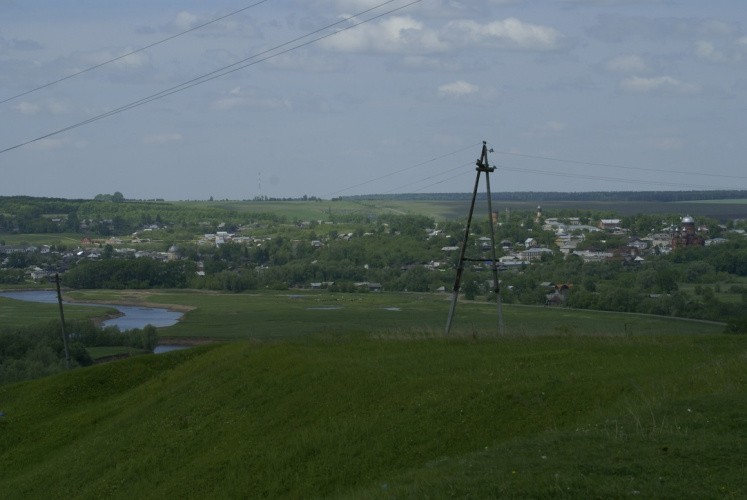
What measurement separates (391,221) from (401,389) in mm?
71330

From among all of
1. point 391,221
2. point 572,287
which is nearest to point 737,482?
point 572,287

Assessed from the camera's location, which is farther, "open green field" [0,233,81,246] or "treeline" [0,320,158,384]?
"open green field" [0,233,81,246]

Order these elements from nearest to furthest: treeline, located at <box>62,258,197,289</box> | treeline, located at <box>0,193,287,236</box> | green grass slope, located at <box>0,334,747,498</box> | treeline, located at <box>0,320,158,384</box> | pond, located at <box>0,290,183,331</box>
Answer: green grass slope, located at <box>0,334,747,498</box> → treeline, located at <box>0,320,158,384</box> → pond, located at <box>0,290,183,331</box> → treeline, located at <box>62,258,197,289</box> → treeline, located at <box>0,193,287,236</box>

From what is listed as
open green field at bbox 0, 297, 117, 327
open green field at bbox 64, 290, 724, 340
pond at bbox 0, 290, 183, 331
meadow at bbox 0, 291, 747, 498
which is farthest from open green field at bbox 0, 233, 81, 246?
meadow at bbox 0, 291, 747, 498

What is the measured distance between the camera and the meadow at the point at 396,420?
9.91m

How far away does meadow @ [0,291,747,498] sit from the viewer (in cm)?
991

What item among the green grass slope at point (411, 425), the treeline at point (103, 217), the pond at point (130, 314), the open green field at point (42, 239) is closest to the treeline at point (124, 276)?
the pond at point (130, 314)

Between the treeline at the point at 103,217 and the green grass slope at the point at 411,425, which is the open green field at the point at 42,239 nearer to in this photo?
the treeline at the point at 103,217

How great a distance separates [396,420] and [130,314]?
41.7 m

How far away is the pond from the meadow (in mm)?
20428

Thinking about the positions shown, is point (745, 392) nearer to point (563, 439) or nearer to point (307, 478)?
point (563, 439)

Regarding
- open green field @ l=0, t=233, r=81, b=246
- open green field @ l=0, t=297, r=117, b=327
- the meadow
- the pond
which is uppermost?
the meadow

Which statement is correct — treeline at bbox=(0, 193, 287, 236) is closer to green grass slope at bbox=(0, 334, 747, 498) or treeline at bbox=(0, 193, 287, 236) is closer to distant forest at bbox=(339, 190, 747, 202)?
distant forest at bbox=(339, 190, 747, 202)

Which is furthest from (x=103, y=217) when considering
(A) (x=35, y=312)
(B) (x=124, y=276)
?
(A) (x=35, y=312)
